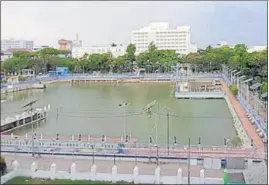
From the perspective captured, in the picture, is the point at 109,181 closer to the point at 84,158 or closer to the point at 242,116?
the point at 84,158

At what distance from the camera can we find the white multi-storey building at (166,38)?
92.5 ft

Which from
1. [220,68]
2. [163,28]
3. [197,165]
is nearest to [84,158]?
[197,165]

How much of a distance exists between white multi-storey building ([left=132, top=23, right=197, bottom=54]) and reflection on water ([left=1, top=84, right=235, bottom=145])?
52.9ft

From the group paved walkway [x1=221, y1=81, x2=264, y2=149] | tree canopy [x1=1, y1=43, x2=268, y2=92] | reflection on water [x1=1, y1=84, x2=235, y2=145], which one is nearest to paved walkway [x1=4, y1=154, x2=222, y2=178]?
reflection on water [x1=1, y1=84, x2=235, y2=145]

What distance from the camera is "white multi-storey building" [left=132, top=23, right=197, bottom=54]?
92.5ft

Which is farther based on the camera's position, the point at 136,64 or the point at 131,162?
the point at 136,64

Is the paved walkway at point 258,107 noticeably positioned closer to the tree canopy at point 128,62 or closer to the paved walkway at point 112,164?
the paved walkway at point 112,164

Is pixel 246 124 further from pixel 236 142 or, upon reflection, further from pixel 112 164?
pixel 112 164

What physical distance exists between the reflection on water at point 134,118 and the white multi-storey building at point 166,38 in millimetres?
16117

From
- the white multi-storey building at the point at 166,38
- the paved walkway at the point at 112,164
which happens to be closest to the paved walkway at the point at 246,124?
the paved walkway at the point at 112,164

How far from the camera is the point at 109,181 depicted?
149 inches

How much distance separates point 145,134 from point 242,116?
1642 millimetres

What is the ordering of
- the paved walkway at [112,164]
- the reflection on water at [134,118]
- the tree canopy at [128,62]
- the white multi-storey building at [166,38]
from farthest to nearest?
the white multi-storey building at [166,38]
the tree canopy at [128,62]
the reflection on water at [134,118]
the paved walkway at [112,164]

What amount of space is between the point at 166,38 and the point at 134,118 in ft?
67.1
